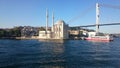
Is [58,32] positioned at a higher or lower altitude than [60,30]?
lower

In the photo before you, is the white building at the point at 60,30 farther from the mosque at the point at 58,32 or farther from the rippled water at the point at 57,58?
the rippled water at the point at 57,58

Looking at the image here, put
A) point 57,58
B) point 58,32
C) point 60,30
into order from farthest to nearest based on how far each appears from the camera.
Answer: point 58,32 < point 60,30 < point 57,58

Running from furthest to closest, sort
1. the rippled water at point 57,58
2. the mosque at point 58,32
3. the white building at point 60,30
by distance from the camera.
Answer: the mosque at point 58,32 → the white building at point 60,30 → the rippled water at point 57,58

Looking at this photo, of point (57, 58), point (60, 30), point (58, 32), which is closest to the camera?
point (57, 58)

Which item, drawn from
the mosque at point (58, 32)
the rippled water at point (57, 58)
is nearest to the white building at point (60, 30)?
the mosque at point (58, 32)

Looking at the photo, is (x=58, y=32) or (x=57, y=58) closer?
(x=57, y=58)

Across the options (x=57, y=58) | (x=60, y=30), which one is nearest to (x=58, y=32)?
(x=60, y=30)

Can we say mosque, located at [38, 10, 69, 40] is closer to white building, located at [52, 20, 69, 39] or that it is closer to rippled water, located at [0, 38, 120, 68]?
white building, located at [52, 20, 69, 39]

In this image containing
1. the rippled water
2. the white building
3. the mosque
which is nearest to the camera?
the rippled water

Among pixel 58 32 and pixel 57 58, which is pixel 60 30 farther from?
pixel 57 58

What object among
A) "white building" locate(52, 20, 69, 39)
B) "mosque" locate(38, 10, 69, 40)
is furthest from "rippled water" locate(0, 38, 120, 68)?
"mosque" locate(38, 10, 69, 40)

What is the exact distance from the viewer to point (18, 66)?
16109mm

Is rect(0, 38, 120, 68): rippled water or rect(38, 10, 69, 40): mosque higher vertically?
rect(38, 10, 69, 40): mosque

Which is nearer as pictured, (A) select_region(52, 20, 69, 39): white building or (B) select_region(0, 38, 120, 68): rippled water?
(B) select_region(0, 38, 120, 68): rippled water
